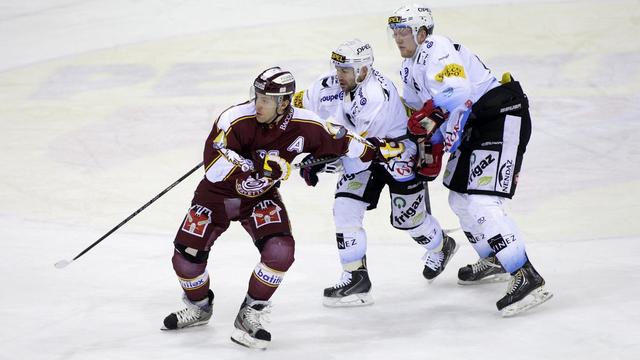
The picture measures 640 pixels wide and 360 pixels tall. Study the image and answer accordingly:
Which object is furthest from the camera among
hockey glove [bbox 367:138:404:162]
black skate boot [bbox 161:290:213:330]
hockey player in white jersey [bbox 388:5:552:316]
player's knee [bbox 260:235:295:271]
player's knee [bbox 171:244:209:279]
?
hockey glove [bbox 367:138:404:162]

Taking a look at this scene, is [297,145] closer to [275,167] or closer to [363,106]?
[275,167]

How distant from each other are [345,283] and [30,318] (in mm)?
1665

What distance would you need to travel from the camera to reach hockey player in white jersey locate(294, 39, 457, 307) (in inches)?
218

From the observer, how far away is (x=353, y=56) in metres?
5.43

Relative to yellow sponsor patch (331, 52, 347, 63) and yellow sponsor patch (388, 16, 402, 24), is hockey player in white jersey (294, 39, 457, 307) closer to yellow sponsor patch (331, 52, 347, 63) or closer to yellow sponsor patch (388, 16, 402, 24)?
yellow sponsor patch (331, 52, 347, 63)

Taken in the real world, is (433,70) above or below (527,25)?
above

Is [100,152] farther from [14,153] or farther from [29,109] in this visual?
[29,109]

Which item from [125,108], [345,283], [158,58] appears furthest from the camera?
[158,58]

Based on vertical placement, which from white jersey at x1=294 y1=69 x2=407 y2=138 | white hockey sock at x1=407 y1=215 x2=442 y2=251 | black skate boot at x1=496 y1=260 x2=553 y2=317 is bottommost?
white hockey sock at x1=407 y1=215 x2=442 y2=251

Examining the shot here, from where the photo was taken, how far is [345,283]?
5645mm

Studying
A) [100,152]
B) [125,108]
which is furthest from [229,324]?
[125,108]

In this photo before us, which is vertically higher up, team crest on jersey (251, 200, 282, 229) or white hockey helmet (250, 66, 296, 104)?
white hockey helmet (250, 66, 296, 104)

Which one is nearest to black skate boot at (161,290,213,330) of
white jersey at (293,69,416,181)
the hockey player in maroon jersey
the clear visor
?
the hockey player in maroon jersey

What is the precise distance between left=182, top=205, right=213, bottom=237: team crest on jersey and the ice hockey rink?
0.52 m
